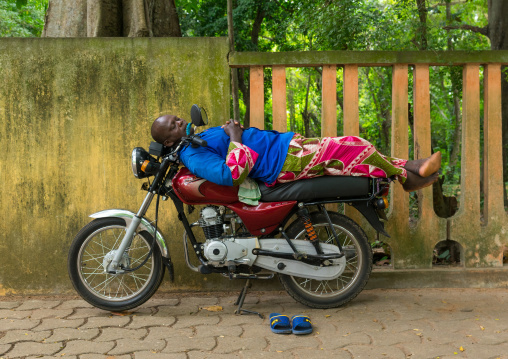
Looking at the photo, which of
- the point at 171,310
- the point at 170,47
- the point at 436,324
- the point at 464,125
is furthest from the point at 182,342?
the point at 464,125

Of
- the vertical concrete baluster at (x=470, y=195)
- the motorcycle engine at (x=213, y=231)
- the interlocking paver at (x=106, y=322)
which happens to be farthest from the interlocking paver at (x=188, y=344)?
the vertical concrete baluster at (x=470, y=195)

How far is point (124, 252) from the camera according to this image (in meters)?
4.18

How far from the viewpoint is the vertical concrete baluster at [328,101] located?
4715mm

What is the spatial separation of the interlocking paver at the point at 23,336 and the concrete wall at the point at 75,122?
1022 millimetres

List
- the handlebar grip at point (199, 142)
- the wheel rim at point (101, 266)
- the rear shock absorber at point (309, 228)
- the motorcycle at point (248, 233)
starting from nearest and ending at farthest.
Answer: the handlebar grip at point (199, 142) < the motorcycle at point (248, 233) < the rear shock absorber at point (309, 228) < the wheel rim at point (101, 266)

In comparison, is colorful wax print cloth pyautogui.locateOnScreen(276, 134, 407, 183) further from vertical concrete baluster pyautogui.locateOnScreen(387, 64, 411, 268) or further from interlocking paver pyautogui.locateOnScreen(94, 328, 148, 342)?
interlocking paver pyautogui.locateOnScreen(94, 328, 148, 342)

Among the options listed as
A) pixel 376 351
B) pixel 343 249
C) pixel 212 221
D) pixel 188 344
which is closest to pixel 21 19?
pixel 212 221

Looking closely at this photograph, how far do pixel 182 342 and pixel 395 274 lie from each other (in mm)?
2198

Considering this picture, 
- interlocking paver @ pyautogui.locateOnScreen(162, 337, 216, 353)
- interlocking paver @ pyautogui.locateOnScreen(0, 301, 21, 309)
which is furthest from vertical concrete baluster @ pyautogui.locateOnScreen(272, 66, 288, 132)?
interlocking paver @ pyautogui.locateOnScreen(0, 301, 21, 309)

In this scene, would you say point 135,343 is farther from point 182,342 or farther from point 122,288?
point 122,288

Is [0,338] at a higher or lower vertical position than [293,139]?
lower

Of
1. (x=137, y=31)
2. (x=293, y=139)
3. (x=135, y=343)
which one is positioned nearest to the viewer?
(x=135, y=343)

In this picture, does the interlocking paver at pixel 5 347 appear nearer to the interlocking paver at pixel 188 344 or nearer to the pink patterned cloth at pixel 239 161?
the interlocking paver at pixel 188 344

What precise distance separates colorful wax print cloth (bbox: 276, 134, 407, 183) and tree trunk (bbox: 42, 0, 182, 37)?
7.98ft
